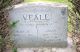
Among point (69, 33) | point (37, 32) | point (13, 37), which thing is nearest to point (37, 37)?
point (37, 32)

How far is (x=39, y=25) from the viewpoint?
5.06 metres

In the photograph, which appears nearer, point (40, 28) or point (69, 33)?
point (40, 28)

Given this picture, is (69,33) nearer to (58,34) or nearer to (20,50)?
(58,34)

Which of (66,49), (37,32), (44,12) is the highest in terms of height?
(44,12)

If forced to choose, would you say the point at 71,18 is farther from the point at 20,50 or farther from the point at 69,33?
the point at 20,50

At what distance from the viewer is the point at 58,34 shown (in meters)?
5.11

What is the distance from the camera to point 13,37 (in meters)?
5.12

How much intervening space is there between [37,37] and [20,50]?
0.39 m

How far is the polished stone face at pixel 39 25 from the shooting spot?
4.98 metres

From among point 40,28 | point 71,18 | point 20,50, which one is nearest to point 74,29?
point 71,18

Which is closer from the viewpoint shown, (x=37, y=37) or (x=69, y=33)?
(x=37, y=37)

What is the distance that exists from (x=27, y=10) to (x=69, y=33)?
1079mm

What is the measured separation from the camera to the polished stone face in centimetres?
498

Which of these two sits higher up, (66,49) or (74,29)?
(74,29)
